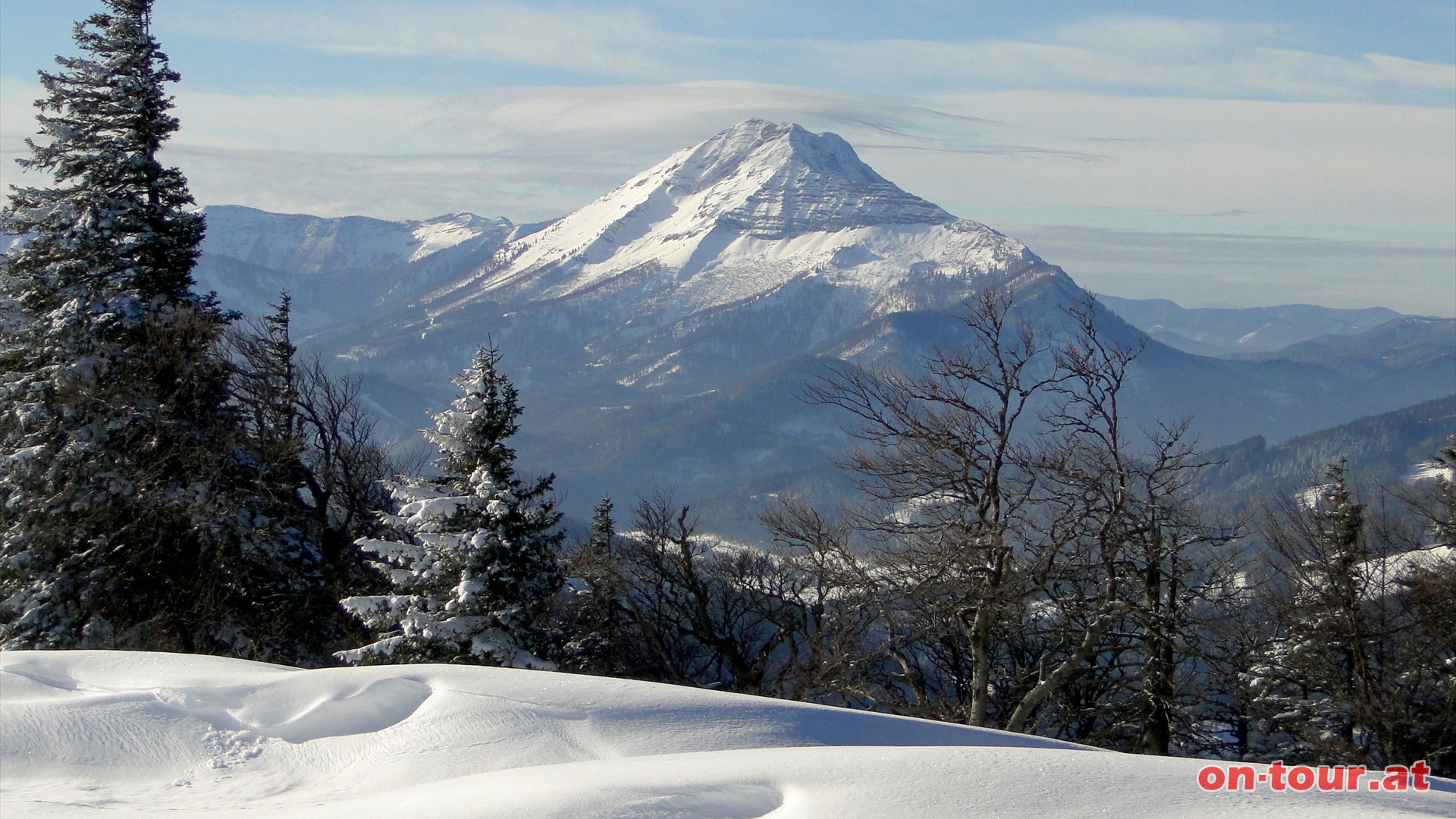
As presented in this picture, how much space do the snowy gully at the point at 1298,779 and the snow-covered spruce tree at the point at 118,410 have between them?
41.4ft

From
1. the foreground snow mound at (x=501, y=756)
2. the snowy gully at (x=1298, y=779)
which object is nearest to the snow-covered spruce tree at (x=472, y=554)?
the foreground snow mound at (x=501, y=756)

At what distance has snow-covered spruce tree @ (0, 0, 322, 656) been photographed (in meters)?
14.8

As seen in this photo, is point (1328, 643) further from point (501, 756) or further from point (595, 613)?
point (501, 756)

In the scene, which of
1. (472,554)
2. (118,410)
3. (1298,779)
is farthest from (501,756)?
(118,410)

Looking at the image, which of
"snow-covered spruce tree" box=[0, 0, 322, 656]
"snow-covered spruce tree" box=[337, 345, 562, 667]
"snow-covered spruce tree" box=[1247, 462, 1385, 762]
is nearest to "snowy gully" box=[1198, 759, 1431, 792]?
"snow-covered spruce tree" box=[1247, 462, 1385, 762]

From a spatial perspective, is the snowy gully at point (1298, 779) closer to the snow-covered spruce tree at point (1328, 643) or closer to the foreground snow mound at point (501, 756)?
the foreground snow mound at point (501, 756)

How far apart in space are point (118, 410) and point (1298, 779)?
1565 cm

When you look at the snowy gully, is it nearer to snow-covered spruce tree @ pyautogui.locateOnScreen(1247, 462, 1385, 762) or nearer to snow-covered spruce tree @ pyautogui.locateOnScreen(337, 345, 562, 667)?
snow-covered spruce tree @ pyautogui.locateOnScreen(1247, 462, 1385, 762)

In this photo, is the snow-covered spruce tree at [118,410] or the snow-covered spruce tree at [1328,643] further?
the snow-covered spruce tree at [1328,643]

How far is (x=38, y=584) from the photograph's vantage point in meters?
14.6

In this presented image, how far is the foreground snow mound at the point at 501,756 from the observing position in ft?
14.2

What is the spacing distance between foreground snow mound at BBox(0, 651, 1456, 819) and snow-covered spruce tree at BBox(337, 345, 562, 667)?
27.9ft

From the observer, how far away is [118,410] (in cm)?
1522

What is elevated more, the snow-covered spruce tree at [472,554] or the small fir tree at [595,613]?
the snow-covered spruce tree at [472,554]
